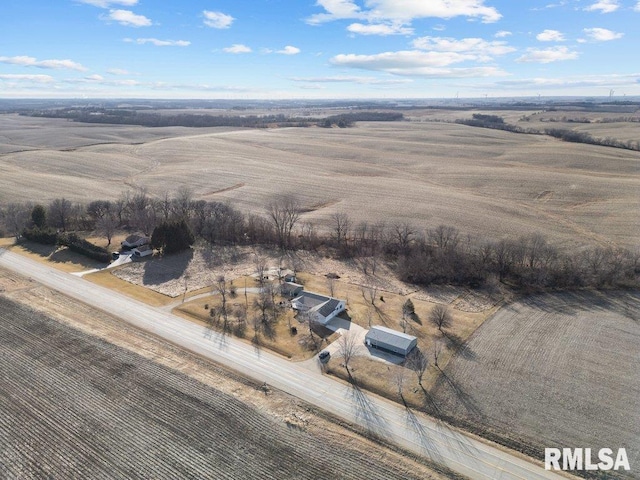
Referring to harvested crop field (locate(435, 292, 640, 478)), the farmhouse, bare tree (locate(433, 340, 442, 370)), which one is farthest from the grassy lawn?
harvested crop field (locate(435, 292, 640, 478))

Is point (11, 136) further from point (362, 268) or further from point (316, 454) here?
Result: point (316, 454)

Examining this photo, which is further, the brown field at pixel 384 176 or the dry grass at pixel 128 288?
the brown field at pixel 384 176

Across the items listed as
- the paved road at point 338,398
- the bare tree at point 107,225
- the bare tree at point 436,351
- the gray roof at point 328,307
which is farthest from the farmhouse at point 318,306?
the bare tree at point 107,225

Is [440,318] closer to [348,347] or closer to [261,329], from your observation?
Answer: [348,347]

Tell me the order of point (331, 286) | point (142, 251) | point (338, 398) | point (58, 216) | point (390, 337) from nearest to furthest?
1. point (338, 398)
2. point (390, 337)
3. point (331, 286)
4. point (142, 251)
5. point (58, 216)

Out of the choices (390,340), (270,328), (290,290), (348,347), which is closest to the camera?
(390,340)

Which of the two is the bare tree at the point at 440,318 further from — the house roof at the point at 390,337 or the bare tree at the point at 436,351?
the house roof at the point at 390,337

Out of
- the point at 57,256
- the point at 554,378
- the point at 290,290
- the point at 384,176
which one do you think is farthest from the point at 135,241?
the point at 384,176

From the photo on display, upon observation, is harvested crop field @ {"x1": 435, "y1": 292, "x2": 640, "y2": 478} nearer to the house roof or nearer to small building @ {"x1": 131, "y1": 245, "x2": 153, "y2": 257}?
the house roof
